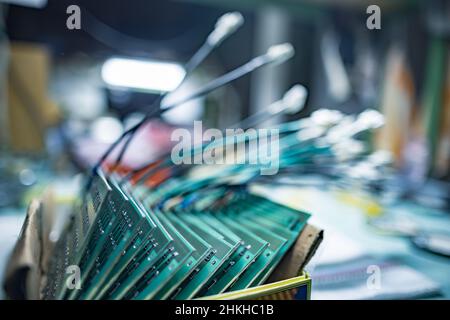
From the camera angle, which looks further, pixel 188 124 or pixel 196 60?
pixel 188 124

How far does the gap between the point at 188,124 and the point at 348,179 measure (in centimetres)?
187

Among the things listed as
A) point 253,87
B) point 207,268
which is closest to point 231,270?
point 207,268

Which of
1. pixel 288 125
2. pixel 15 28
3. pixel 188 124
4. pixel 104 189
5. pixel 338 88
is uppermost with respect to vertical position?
pixel 15 28

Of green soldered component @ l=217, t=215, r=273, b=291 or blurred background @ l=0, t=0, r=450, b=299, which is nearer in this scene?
green soldered component @ l=217, t=215, r=273, b=291

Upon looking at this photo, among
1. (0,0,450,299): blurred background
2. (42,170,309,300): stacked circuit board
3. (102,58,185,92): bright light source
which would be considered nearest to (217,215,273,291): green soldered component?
(42,170,309,300): stacked circuit board

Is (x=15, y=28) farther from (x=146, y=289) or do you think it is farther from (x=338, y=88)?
(x=146, y=289)

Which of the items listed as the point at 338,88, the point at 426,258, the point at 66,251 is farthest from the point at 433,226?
the point at 338,88

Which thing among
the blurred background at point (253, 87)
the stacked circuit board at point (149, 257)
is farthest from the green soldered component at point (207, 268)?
the blurred background at point (253, 87)

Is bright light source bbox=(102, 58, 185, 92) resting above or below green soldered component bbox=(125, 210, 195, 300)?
above

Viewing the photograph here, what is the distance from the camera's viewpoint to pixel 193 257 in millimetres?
338

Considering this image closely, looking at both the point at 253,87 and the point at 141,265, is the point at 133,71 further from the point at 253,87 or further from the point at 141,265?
the point at 141,265

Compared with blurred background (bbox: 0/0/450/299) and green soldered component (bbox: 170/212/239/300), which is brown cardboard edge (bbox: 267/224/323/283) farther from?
blurred background (bbox: 0/0/450/299)

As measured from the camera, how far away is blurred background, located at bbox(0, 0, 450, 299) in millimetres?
962

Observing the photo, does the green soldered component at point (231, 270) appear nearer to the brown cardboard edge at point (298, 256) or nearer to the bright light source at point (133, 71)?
the brown cardboard edge at point (298, 256)
